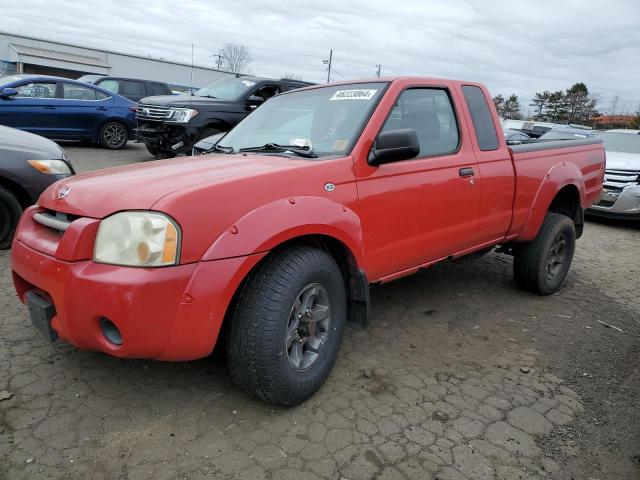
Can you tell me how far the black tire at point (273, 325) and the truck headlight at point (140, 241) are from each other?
453 millimetres

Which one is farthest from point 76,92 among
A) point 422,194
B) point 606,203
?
point 606,203

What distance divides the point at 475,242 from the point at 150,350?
2.70 m

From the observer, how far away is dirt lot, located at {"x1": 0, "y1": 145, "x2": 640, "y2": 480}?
2.28 m

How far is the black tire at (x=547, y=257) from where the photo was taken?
4535mm

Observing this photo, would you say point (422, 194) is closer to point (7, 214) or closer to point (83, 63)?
point (7, 214)

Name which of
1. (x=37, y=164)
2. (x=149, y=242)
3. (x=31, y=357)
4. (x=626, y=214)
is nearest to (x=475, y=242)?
(x=149, y=242)

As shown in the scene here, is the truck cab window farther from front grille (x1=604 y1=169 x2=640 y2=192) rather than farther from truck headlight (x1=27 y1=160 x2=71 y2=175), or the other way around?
front grille (x1=604 y1=169 x2=640 y2=192)

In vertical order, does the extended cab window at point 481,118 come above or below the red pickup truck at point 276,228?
above

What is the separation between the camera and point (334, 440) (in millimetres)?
2461

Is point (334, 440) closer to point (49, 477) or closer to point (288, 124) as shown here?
point (49, 477)

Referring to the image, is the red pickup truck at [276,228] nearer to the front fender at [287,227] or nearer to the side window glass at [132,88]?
the front fender at [287,227]

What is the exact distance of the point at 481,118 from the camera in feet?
13.2

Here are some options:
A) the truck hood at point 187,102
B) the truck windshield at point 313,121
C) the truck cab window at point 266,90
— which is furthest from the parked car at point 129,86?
the truck windshield at point 313,121

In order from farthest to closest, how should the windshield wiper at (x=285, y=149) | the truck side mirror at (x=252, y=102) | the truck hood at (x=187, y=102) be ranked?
the truck side mirror at (x=252, y=102) → the truck hood at (x=187, y=102) → the windshield wiper at (x=285, y=149)
